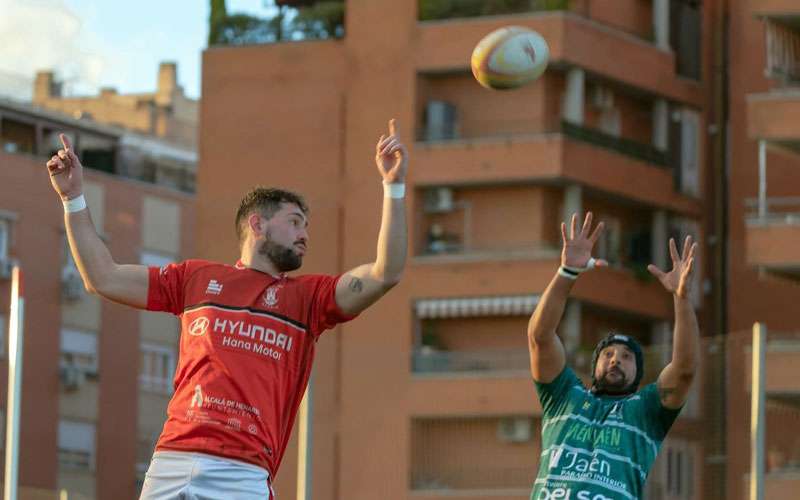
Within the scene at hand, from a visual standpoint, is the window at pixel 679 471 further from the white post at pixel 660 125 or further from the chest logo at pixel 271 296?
the white post at pixel 660 125

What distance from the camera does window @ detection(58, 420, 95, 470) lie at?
5869 centimetres

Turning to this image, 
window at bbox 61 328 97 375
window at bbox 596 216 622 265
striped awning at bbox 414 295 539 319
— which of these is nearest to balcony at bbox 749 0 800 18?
window at bbox 596 216 622 265

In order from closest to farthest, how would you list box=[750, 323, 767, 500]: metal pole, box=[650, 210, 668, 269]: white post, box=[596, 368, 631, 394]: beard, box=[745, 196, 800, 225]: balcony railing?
box=[596, 368, 631, 394]: beard → box=[750, 323, 767, 500]: metal pole → box=[745, 196, 800, 225]: balcony railing → box=[650, 210, 668, 269]: white post

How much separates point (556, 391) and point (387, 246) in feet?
6.73

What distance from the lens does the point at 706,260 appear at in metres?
51.1

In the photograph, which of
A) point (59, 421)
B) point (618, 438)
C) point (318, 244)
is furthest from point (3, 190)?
point (618, 438)

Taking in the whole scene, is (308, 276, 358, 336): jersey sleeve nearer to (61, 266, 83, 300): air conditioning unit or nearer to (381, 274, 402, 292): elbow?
(381, 274, 402, 292): elbow

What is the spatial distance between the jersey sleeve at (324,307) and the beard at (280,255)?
0.12 metres

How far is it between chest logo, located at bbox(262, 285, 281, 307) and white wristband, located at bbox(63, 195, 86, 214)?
3.04 feet

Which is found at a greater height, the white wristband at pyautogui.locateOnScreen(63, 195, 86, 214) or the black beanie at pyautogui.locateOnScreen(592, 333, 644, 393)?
the white wristband at pyautogui.locateOnScreen(63, 195, 86, 214)

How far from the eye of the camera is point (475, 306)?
4700 cm

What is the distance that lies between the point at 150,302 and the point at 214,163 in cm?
4159

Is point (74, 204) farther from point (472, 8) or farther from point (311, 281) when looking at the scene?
point (472, 8)

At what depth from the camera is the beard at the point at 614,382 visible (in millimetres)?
11187
